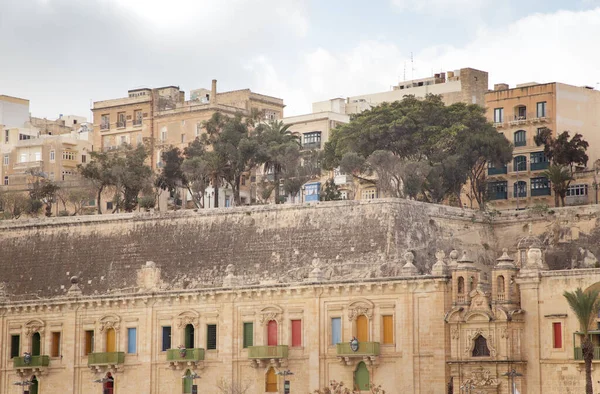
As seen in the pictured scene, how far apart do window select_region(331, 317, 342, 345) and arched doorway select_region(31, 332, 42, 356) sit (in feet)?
61.3

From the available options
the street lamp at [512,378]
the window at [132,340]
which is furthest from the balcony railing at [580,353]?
the window at [132,340]

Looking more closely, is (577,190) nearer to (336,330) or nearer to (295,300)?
(295,300)

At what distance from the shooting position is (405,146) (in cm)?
9775

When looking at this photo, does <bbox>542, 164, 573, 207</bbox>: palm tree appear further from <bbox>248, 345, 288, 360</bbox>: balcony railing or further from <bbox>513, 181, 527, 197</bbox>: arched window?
<bbox>248, 345, 288, 360</bbox>: balcony railing

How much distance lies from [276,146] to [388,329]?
2783cm

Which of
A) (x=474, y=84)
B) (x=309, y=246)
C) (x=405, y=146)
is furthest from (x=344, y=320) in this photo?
(x=474, y=84)

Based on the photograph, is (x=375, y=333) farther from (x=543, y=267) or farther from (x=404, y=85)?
(x=404, y=85)

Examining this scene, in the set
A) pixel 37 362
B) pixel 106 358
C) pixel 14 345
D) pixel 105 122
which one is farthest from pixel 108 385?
pixel 105 122

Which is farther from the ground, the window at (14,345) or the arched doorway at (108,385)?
the window at (14,345)

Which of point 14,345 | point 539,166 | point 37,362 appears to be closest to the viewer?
point 37,362

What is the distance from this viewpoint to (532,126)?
103 m

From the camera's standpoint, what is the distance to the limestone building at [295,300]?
72.4 meters

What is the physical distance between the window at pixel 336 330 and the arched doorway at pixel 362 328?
1.01 m

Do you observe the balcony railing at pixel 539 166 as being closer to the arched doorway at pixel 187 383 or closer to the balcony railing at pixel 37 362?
the arched doorway at pixel 187 383
